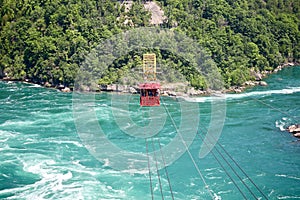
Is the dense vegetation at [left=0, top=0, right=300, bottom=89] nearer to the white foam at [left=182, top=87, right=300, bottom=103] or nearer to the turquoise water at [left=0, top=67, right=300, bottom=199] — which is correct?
the white foam at [left=182, top=87, right=300, bottom=103]

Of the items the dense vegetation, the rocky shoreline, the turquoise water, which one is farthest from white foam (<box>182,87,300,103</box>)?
the dense vegetation

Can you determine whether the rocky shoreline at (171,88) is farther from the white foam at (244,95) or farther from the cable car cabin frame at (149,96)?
the cable car cabin frame at (149,96)

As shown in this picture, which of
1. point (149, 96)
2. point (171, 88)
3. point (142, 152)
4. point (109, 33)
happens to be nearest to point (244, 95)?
point (171, 88)

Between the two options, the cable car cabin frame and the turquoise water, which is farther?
the turquoise water

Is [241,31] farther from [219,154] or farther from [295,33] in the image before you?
[219,154]

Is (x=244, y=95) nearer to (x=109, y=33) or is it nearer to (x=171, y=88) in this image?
(x=171, y=88)

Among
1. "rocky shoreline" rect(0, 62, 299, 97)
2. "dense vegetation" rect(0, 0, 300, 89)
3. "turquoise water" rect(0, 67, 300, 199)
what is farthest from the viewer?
"dense vegetation" rect(0, 0, 300, 89)

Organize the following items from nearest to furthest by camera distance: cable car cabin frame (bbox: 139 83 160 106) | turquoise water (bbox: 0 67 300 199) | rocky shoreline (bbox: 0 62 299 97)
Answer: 1. cable car cabin frame (bbox: 139 83 160 106)
2. turquoise water (bbox: 0 67 300 199)
3. rocky shoreline (bbox: 0 62 299 97)
